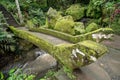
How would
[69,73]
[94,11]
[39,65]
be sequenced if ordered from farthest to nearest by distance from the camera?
1. [94,11]
2. [39,65]
3. [69,73]

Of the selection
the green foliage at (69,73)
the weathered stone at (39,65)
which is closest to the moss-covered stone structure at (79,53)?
the green foliage at (69,73)

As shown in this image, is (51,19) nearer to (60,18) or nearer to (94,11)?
(60,18)

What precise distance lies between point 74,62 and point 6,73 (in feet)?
14.7

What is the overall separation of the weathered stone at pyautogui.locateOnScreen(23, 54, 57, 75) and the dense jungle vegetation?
1.10 m

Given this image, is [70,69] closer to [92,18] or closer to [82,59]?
[82,59]

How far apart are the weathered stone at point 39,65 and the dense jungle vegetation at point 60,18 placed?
1.10 m

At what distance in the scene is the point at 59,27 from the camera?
32.1 ft

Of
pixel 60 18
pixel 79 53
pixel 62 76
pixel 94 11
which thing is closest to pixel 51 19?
pixel 60 18

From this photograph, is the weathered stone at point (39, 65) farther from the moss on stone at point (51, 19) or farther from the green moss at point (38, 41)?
the moss on stone at point (51, 19)

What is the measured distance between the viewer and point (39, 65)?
29.4 ft

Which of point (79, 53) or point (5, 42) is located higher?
point (79, 53)

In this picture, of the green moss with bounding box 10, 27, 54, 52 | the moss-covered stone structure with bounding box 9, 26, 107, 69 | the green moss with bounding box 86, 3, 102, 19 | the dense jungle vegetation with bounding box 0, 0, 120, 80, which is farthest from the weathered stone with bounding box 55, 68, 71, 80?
the green moss with bounding box 86, 3, 102, 19

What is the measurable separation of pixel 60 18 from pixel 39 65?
329 centimetres

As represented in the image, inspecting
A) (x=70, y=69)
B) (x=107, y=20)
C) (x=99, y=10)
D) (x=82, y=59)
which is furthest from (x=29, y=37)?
(x=99, y=10)
